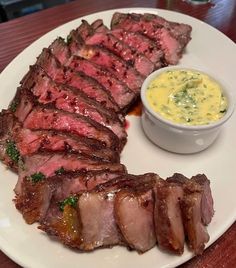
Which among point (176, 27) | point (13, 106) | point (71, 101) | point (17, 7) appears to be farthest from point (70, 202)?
point (17, 7)

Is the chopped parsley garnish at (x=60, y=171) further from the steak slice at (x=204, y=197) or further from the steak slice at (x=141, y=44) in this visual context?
the steak slice at (x=141, y=44)

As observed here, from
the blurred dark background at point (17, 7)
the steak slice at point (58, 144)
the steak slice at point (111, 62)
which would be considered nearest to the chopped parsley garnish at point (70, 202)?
the steak slice at point (58, 144)

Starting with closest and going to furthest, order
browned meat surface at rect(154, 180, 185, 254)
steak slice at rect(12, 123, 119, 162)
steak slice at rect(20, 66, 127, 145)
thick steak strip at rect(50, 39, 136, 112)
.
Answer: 1. browned meat surface at rect(154, 180, 185, 254)
2. steak slice at rect(12, 123, 119, 162)
3. steak slice at rect(20, 66, 127, 145)
4. thick steak strip at rect(50, 39, 136, 112)

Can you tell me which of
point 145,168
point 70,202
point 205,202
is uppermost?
point 70,202

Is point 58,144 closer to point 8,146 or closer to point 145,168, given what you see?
point 8,146

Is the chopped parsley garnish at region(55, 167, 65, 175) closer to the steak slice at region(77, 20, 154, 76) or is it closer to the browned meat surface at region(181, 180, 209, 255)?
the browned meat surface at region(181, 180, 209, 255)

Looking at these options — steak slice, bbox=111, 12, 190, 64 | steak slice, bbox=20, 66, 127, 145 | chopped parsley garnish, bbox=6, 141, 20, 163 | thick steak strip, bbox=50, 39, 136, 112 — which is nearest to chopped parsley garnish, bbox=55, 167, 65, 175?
chopped parsley garnish, bbox=6, 141, 20, 163
